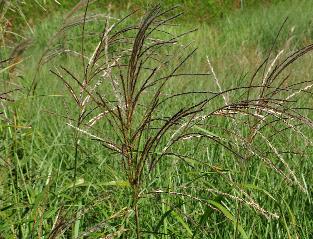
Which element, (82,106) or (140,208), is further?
(140,208)

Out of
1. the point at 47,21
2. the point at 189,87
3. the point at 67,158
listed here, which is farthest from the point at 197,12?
the point at 67,158

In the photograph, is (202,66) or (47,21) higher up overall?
(47,21)

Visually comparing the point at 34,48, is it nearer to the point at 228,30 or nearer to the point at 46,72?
the point at 228,30

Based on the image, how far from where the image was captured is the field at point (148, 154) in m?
1.48

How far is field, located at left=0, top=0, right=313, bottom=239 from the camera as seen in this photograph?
148 cm

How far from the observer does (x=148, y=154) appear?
1560 mm

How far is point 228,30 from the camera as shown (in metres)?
10.3

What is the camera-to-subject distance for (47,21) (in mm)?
11852

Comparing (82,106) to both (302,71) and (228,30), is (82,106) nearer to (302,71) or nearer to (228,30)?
(302,71)

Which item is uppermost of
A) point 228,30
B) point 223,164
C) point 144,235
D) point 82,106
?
point 228,30

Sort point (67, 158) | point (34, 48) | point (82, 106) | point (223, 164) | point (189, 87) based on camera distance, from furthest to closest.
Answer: point (34, 48) < point (189, 87) < point (67, 158) < point (223, 164) < point (82, 106)

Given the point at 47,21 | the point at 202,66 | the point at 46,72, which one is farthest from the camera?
the point at 47,21


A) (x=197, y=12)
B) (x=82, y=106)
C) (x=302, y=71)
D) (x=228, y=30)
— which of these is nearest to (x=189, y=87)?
(x=302, y=71)

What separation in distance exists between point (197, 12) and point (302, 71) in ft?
32.0
